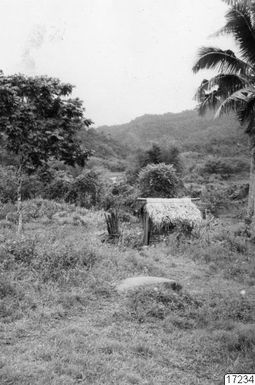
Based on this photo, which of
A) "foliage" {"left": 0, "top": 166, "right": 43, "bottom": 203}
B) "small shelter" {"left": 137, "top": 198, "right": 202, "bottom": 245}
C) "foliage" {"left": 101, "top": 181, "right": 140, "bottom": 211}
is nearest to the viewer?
"small shelter" {"left": 137, "top": 198, "right": 202, "bottom": 245}

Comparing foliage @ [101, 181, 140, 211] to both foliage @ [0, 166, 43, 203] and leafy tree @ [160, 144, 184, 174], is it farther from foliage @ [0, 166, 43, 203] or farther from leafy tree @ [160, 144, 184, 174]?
foliage @ [0, 166, 43, 203]

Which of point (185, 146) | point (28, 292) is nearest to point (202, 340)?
point (28, 292)

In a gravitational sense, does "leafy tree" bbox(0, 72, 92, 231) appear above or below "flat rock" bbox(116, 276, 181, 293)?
above

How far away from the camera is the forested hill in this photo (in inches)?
1709

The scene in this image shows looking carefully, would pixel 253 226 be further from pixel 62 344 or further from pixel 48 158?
pixel 62 344

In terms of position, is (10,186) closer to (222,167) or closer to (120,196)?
(120,196)

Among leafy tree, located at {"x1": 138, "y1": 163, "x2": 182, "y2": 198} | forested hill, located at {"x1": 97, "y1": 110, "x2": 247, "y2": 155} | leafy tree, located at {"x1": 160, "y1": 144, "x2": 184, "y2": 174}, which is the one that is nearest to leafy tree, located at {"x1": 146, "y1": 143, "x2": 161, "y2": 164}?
leafy tree, located at {"x1": 160, "y1": 144, "x2": 184, "y2": 174}

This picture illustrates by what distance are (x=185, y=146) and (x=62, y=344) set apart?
41.0 metres

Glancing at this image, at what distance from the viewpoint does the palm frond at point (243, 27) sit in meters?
12.3

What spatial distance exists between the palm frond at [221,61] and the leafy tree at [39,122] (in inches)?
232

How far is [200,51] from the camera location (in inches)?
520

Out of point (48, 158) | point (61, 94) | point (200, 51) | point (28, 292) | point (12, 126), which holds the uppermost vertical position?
point (200, 51)

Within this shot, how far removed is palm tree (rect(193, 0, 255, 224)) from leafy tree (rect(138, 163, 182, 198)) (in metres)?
4.99

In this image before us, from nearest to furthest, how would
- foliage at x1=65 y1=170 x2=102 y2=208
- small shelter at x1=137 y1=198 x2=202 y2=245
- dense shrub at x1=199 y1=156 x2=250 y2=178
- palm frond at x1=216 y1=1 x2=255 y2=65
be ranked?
small shelter at x1=137 y1=198 x2=202 y2=245 → palm frond at x1=216 y1=1 x2=255 y2=65 → foliage at x1=65 y1=170 x2=102 y2=208 → dense shrub at x1=199 y1=156 x2=250 y2=178
